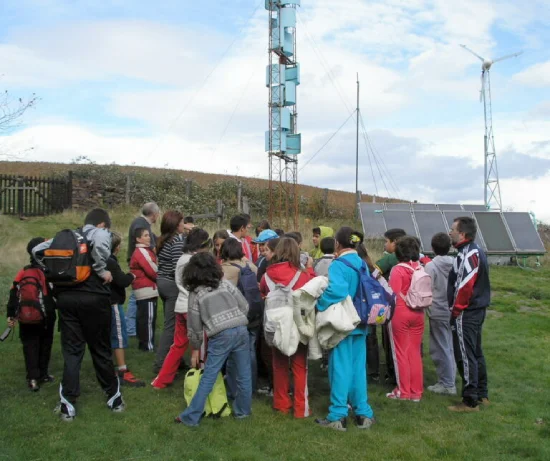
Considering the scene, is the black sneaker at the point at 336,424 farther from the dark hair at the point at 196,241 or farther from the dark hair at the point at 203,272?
the dark hair at the point at 196,241

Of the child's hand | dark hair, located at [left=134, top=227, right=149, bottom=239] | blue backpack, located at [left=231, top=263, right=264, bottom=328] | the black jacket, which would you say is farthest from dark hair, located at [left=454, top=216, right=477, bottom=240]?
dark hair, located at [left=134, top=227, right=149, bottom=239]

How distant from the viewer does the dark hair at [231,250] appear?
5754 millimetres

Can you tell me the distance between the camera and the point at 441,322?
260 inches

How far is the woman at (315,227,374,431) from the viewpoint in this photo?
521 centimetres

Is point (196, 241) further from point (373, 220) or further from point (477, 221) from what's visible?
point (477, 221)

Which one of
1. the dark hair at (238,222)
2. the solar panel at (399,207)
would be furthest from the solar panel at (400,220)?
the dark hair at (238,222)

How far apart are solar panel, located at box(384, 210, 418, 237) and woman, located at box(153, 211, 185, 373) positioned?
11659 millimetres

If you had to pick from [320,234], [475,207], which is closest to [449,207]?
[475,207]

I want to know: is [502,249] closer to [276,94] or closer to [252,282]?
[276,94]

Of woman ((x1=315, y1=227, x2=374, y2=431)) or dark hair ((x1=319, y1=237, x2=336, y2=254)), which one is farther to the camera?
dark hair ((x1=319, y1=237, x2=336, y2=254))

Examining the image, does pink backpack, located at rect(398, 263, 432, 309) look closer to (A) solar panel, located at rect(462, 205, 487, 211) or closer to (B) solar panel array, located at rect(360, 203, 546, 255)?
(B) solar panel array, located at rect(360, 203, 546, 255)

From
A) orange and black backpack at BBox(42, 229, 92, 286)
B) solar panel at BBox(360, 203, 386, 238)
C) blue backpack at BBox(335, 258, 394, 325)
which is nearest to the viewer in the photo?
orange and black backpack at BBox(42, 229, 92, 286)

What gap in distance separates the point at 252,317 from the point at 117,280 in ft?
Result: 4.69

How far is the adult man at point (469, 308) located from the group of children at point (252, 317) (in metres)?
0.47
